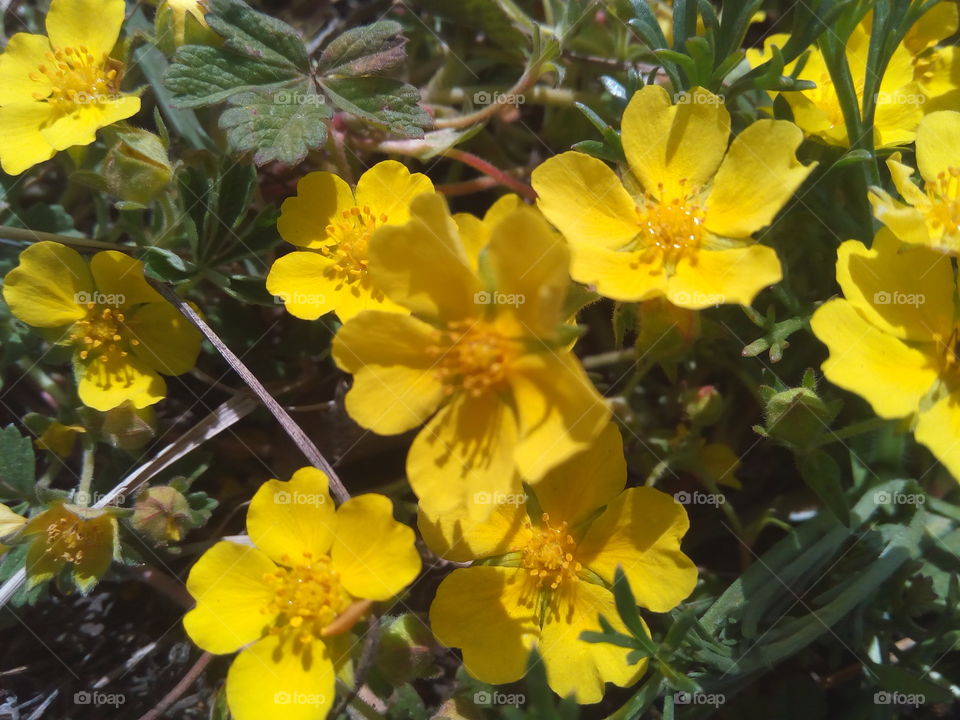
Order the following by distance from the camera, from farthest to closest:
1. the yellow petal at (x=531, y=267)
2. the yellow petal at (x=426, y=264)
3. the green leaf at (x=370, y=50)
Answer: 1. the green leaf at (x=370, y=50)
2. the yellow petal at (x=426, y=264)
3. the yellow petal at (x=531, y=267)

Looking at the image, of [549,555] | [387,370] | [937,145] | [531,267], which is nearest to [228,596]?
[387,370]

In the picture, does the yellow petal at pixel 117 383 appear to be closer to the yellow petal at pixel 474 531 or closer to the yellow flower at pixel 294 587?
the yellow flower at pixel 294 587

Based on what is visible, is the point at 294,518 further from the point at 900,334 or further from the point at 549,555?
the point at 900,334

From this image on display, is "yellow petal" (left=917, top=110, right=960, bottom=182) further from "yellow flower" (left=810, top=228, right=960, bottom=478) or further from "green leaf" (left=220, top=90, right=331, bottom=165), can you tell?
"green leaf" (left=220, top=90, right=331, bottom=165)

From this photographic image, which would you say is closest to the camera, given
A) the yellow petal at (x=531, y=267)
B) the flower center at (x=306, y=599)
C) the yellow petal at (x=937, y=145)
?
the yellow petal at (x=531, y=267)

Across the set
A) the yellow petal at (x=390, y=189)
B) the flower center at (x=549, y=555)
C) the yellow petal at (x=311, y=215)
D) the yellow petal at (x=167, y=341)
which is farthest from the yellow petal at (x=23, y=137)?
the flower center at (x=549, y=555)

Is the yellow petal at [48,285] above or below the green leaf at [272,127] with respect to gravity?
below

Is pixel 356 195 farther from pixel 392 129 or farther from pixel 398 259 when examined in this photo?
pixel 398 259
